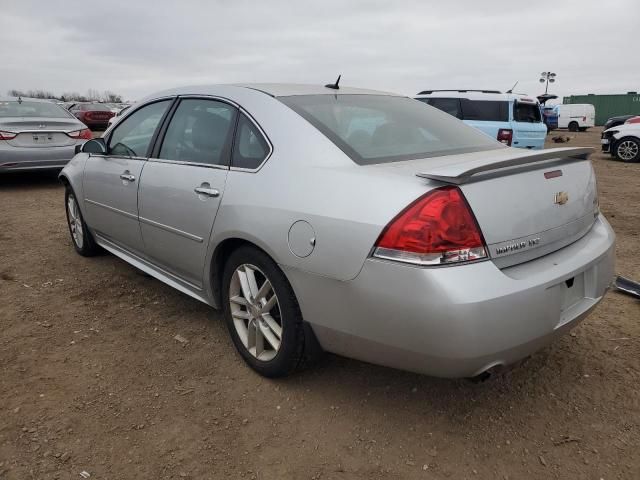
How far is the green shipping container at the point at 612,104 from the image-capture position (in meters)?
43.0

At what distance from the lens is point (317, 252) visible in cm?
209

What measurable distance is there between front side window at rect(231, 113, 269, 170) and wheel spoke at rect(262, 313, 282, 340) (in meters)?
0.75

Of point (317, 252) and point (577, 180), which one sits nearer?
point (317, 252)

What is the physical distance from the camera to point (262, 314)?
8.36 ft

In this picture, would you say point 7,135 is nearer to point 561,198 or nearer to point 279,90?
point 279,90

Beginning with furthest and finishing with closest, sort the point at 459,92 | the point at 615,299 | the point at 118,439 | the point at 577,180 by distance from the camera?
1. the point at 459,92
2. the point at 615,299
3. the point at 577,180
4. the point at 118,439

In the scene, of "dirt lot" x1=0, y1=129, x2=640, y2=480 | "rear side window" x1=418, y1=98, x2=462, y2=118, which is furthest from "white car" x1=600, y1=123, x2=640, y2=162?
"dirt lot" x1=0, y1=129, x2=640, y2=480

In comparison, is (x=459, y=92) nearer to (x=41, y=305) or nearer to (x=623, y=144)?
(x=623, y=144)

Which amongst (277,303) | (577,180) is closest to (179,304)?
(277,303)

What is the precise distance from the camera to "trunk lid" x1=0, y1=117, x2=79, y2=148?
7.80 m

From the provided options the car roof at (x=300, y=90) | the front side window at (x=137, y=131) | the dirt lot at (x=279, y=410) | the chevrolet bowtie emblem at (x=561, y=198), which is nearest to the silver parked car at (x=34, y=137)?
the front side window at (x=137, y=131)

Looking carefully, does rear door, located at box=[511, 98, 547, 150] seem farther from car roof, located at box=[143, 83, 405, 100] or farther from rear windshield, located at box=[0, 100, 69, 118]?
rear windshield, located at box=[0, 100, 69, 118]

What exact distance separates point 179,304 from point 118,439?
1466 millimetres

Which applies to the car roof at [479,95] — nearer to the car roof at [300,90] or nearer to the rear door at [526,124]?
the rear door at [526,124]
